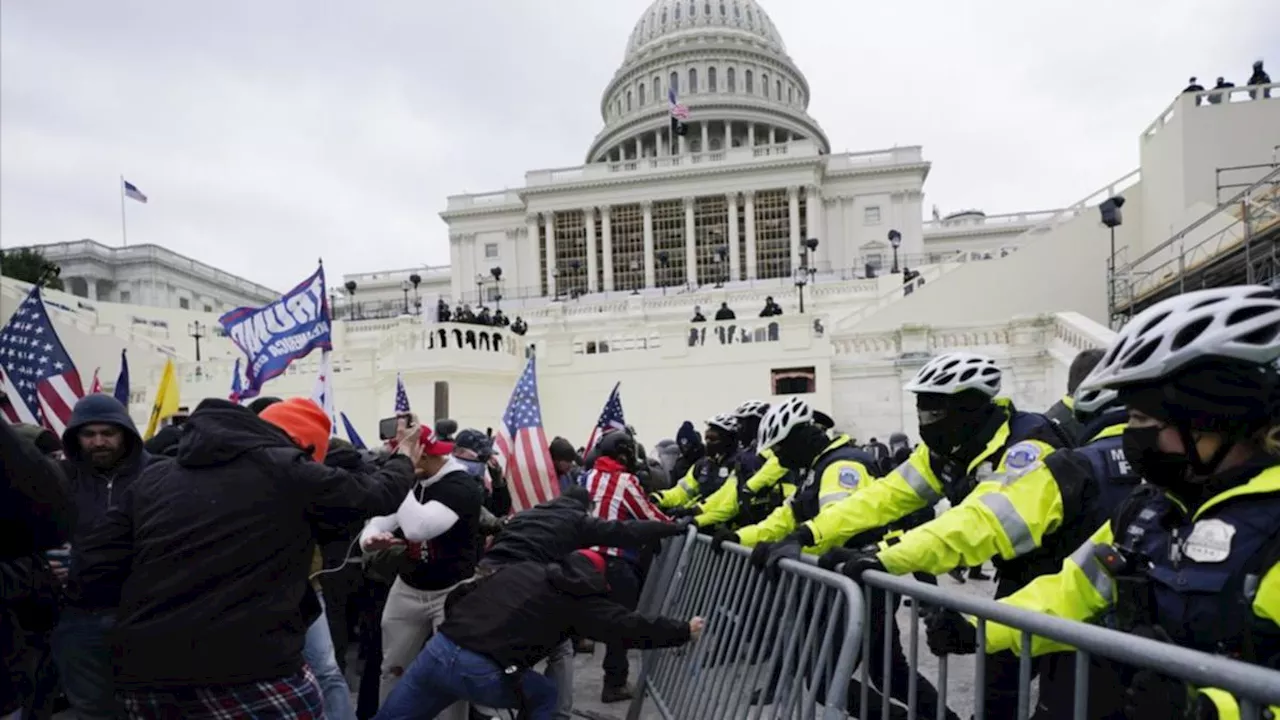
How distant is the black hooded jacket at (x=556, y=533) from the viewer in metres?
3.61

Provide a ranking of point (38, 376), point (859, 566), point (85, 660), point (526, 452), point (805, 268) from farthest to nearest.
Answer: point (805, 268), point (526, 452), point (38, 376), point (85, 660), point (859, 566)

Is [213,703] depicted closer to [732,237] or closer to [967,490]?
[967,490]

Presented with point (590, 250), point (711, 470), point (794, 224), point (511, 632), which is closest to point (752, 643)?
point (511, 632)

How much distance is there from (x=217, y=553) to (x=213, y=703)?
0.49 m

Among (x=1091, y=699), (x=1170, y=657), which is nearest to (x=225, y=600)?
(x=1170, y=657)

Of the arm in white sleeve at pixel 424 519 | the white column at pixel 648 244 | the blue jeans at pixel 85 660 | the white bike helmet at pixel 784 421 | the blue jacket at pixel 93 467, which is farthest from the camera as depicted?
the white column at pixel 648 244

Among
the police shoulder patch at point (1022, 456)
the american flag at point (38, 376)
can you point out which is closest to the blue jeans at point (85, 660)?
the american flag at point (38, 376)

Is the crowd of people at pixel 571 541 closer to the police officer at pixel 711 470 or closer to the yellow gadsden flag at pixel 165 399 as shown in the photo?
the police officer at pixel 711 470

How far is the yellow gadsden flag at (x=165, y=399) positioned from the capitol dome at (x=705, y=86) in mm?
67455

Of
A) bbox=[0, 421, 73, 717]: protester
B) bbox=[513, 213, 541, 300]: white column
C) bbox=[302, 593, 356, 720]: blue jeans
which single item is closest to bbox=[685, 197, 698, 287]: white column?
bbox=[513, 213, 541, 300]: white column

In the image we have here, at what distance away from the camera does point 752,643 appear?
315 centimetres

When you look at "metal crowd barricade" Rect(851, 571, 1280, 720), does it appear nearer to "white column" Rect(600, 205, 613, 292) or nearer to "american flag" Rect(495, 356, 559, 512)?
"american flag" Rect(495, 356, 559, 512)

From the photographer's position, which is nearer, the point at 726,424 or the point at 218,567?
the point at 218,567

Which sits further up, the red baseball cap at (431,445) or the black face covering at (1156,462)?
the black face covering at (1156,462)
